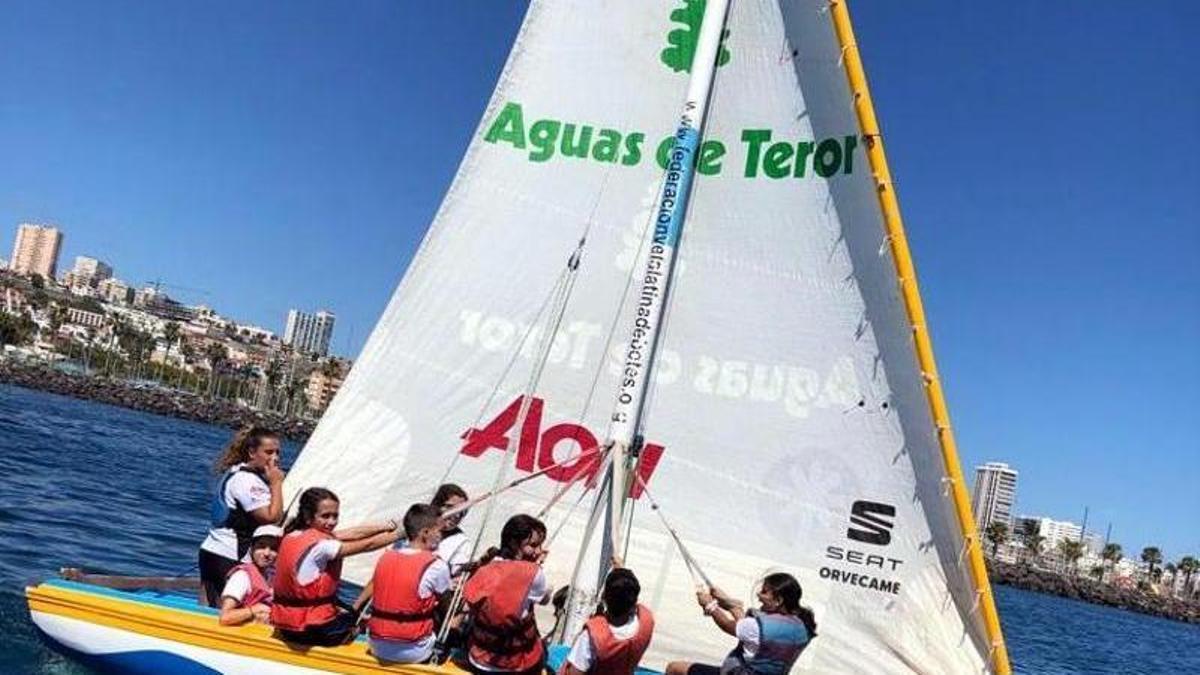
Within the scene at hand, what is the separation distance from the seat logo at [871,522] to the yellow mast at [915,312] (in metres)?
0.55

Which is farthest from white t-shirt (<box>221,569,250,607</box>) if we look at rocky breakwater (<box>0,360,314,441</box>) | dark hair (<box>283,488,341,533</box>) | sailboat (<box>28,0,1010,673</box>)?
rocky breakwater (<box>0,360,314,441</box>)

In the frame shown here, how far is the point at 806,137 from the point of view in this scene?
371 inches

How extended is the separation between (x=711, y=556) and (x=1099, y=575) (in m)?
198

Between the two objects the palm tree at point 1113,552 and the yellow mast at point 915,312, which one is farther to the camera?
the palm tree at point 1113,552

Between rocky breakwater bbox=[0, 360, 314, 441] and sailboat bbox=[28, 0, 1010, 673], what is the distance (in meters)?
136

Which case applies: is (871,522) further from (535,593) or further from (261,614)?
(261,614)

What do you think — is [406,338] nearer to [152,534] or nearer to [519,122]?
[519,122]

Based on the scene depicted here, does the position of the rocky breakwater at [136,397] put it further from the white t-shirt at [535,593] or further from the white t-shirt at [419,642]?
the white t-shirt at [535,593]

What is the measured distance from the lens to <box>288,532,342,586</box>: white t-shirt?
7.79 metres

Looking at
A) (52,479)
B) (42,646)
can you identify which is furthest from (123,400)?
(42,646)

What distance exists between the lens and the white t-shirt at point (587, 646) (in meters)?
7.44

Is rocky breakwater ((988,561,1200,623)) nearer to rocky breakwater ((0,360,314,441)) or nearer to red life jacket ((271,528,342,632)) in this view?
rocky breakwater ((0,360,314,441))

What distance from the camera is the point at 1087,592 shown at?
6152 inches

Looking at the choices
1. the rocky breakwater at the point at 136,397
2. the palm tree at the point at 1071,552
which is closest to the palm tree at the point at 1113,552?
the palm tree at the point at 1071,552
